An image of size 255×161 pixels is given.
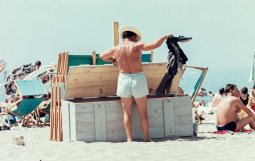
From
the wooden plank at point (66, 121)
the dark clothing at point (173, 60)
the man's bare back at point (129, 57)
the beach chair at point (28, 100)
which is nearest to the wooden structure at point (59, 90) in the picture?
the wooden plank at point (66, 121)

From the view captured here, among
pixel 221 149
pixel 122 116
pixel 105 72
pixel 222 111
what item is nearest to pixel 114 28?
pixel 105 72

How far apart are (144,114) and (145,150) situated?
1.04m

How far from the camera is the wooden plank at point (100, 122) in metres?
6.50

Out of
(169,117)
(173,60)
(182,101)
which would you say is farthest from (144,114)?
(173,60)

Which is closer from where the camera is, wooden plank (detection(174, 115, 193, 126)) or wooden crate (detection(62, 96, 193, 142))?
wooden crate (detection(62, 96, 193, 142))

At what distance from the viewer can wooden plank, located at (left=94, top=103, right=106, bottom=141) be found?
256 inches

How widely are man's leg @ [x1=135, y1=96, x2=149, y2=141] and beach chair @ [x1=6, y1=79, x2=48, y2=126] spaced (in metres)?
4.45

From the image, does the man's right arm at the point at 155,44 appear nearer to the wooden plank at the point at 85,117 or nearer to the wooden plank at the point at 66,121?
the wooden plank at the point at 85,117

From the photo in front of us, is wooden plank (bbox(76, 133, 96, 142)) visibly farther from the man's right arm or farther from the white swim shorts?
the man's right arm

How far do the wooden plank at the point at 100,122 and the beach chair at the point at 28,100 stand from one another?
418cm

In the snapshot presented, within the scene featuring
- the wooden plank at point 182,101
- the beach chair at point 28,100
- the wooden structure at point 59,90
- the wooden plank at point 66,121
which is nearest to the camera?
the wooden plank at point 66,121

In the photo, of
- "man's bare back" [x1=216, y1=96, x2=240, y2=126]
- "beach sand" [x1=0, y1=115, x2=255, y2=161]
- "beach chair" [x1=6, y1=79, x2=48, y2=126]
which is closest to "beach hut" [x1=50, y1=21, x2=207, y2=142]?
"beach sand" [x1=0, y1=115, x2=255, y2=161]

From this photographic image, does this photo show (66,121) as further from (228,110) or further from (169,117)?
(228,110)

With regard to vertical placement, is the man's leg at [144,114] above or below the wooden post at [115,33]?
below
